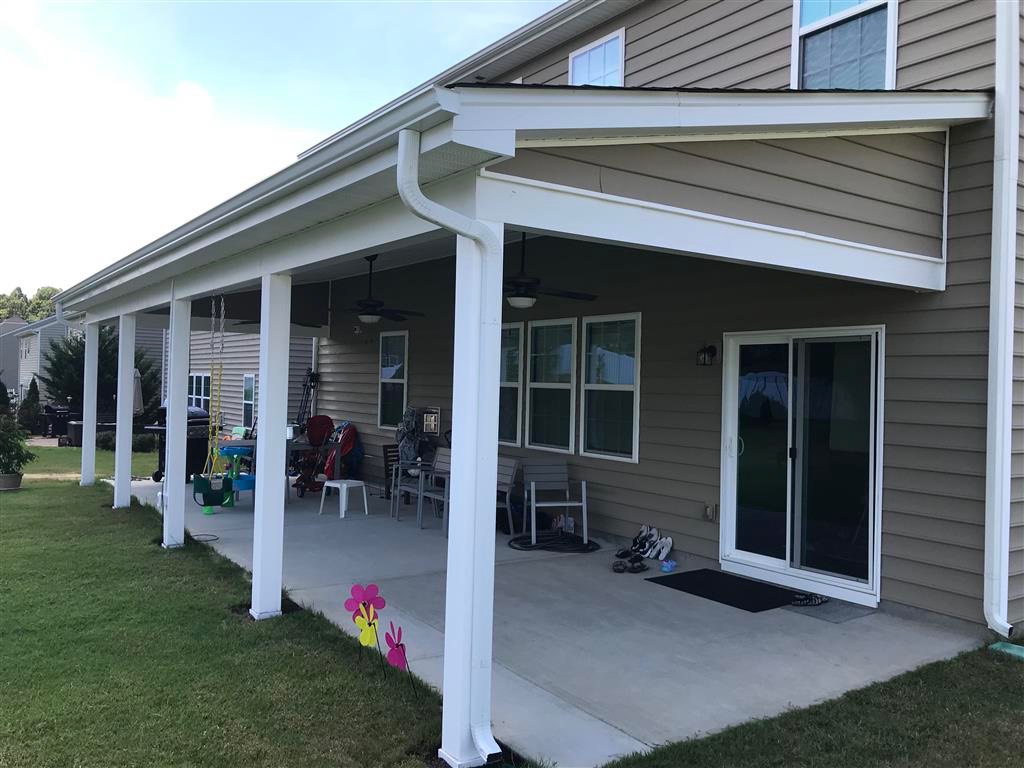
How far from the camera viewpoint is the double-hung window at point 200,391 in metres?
18.8

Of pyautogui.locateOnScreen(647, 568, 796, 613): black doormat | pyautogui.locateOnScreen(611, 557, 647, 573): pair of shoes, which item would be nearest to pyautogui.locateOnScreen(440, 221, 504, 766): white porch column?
pyautogui.locateOnScreen(647, 568, 796, 613): black doormat

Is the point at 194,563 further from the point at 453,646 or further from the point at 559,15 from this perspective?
the point at 559,15

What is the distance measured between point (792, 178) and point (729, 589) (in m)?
2.95

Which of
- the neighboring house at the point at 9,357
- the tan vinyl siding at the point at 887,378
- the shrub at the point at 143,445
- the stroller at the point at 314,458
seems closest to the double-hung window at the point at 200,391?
the shrub at the point at 143,445

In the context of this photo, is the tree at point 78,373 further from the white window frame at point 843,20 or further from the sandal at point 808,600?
the sandal at point 808,600

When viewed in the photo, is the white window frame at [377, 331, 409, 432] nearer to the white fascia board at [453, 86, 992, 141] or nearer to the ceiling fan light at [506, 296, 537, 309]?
the ceiling fan light at [506, 296, 537, 309]

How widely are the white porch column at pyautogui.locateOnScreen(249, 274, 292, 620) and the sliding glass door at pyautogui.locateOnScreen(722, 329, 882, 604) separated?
334 centimetres

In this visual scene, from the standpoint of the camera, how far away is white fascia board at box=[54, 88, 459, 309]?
9.05 ft

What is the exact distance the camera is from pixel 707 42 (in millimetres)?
6934

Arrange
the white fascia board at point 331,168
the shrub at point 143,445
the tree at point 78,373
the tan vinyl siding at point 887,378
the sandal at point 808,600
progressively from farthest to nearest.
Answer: the tree at point 78,373 → the shrub at point 143,445 → the sandal at point 808,600 → the tan vinyl siding at point 887,378 → the white fascia board at point 331,168

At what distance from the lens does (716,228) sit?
3680 millimetres

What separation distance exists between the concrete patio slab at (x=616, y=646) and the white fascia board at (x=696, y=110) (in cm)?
251

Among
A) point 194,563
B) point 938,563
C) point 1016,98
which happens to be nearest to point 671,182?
point 1016,98

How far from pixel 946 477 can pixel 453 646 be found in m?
3.40
